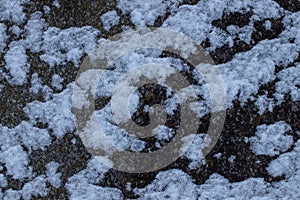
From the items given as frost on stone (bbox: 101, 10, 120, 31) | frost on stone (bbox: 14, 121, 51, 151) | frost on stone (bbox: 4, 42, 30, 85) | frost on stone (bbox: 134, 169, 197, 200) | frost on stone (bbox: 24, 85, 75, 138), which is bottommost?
frost on stone (bbox: 134, 169, 197, 200)

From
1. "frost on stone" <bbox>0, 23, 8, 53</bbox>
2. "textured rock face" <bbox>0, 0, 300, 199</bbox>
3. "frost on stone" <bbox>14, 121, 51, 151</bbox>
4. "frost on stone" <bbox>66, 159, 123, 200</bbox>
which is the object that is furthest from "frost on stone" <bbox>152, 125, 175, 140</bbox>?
"frost on stone" <bbox>0, 23, 8, 53</bbox>

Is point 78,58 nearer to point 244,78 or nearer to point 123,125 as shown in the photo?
point 123,125

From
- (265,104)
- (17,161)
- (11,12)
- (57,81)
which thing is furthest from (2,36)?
(265,104)

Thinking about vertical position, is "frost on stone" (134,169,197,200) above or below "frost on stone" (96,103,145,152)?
below

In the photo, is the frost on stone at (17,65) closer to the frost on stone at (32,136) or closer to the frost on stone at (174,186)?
the frost on stone at (32,136)

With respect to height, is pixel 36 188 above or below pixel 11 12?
below

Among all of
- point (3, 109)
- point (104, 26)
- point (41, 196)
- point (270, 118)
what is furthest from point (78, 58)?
point (270, 118)

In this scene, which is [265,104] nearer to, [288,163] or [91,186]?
[288,163]

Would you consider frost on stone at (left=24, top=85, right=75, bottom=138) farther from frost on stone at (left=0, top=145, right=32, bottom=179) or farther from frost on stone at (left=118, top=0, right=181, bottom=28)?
frost on stone at (left=118, top=0, right=181, bottom=28)
